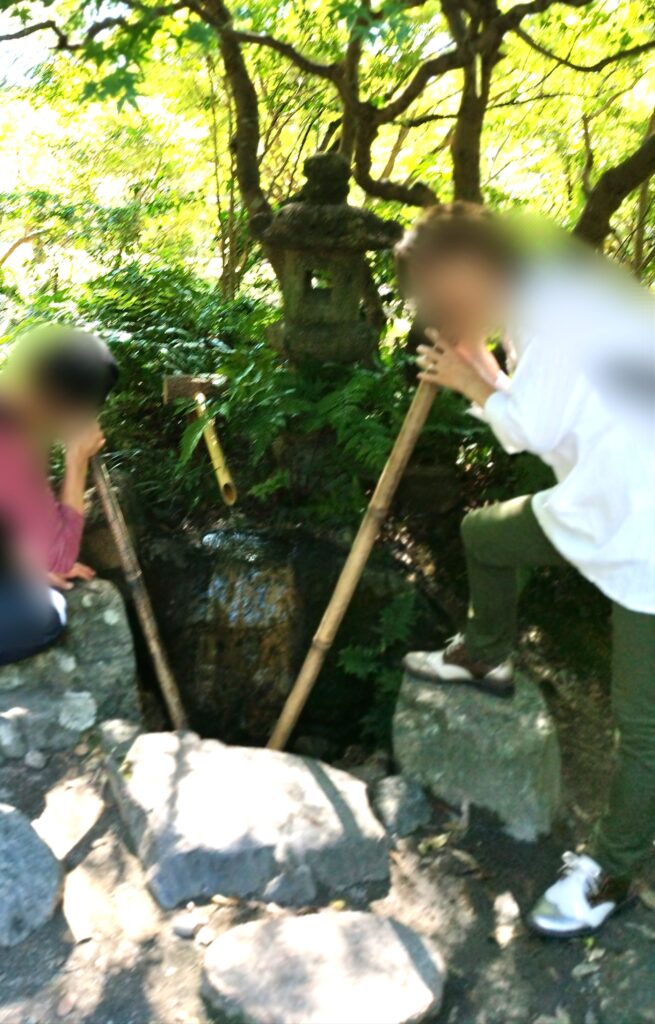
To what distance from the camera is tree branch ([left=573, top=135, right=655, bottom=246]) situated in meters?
5.14

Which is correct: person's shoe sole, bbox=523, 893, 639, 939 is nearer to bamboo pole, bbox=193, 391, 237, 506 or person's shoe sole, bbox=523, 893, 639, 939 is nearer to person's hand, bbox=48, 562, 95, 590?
person's hand, bbox=48, 562, 95, 590

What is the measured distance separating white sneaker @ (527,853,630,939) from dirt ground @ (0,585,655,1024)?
0.07m

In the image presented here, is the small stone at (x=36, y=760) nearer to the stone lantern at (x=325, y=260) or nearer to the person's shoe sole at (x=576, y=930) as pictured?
the person's shoe sole at (x=576, y=930)

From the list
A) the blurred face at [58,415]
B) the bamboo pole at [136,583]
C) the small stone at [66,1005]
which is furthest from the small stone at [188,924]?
the blurred face at [58,415]

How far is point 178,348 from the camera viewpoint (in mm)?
5711

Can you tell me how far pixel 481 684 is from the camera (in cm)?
352

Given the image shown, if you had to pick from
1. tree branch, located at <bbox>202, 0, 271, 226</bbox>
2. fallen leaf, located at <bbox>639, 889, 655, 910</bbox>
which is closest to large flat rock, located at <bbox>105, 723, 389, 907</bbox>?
fallen leaf, located at <bbox>639, 889, 655, 910</bbox>

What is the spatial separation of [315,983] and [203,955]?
0.42 meters

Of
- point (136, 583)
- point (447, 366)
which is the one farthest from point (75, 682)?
point (447, 366)

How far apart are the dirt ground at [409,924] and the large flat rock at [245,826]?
0.09 m

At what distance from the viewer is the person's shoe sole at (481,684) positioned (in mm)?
3500

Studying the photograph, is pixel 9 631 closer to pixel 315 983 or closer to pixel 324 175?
pixel 315 983

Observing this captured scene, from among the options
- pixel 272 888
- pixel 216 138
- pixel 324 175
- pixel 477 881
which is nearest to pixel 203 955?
pixel 272 888

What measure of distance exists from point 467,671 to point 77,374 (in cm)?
196
